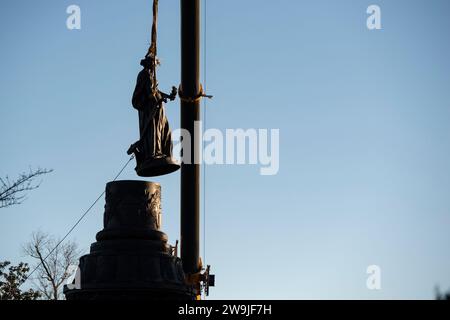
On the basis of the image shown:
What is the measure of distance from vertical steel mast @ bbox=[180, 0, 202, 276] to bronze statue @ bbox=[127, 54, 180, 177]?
5.70m

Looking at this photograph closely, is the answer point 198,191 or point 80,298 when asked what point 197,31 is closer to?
point 198,191

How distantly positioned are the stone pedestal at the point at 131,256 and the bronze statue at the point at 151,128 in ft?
2.08

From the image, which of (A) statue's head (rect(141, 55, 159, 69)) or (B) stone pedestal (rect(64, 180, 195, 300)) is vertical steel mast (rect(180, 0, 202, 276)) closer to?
(A) statue's head (rect(141, 55, 159, 69))

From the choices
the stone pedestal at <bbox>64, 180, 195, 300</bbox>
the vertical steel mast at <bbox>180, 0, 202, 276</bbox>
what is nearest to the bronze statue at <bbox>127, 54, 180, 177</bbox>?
the stone pedestal at <bbox>64, 180, 195, 300</bbox>

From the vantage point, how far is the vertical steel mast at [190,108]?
23.3 meters

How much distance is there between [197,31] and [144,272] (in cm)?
972

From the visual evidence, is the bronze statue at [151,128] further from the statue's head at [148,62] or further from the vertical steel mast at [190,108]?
the vertical steel mast at [190,108]

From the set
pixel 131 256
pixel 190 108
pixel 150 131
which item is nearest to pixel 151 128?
pixel 150 131

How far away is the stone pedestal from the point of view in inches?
605

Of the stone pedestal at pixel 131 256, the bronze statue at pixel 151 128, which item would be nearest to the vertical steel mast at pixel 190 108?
the bronze statue at pixel 151 128

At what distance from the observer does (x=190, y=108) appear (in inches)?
928

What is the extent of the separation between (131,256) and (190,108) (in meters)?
8.52
